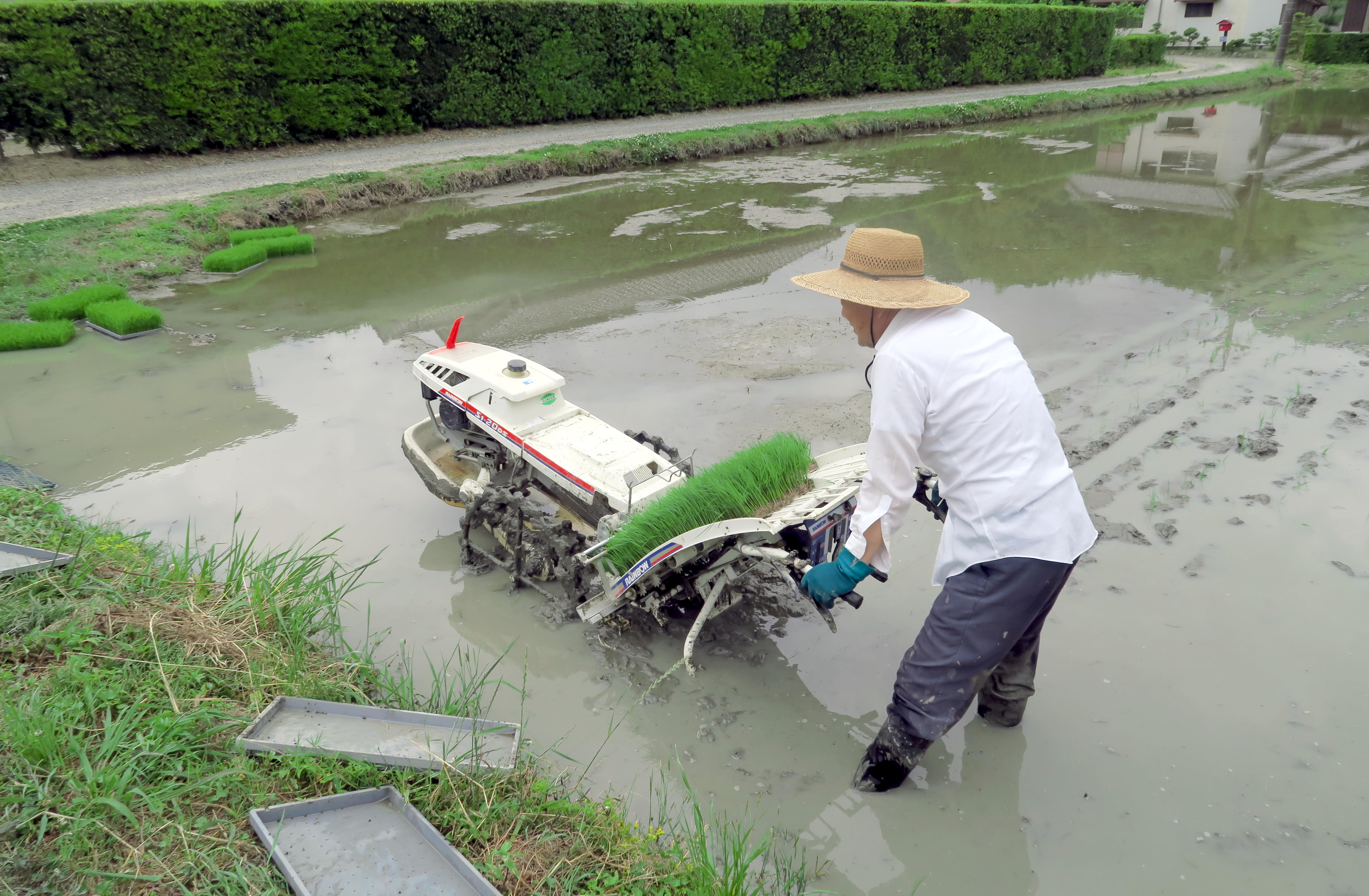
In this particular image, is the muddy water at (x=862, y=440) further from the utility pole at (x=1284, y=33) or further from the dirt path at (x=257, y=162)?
the utility pole at (x=1284, y=33)

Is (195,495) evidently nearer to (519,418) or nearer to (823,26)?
(519,418)

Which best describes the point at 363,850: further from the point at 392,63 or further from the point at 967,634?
the point at 392,63

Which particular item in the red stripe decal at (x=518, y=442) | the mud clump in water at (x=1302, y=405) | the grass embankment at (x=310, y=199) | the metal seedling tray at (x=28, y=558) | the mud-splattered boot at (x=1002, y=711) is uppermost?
the grass embankment at (x=310, y=199)

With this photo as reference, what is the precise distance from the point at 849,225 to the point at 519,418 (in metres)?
8.55

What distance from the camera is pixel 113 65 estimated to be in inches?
527

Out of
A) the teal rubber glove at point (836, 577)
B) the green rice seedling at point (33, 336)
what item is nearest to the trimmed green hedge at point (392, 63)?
the green rice seedling at point (33, 336)

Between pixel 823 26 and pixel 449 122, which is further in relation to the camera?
pixel 823 26

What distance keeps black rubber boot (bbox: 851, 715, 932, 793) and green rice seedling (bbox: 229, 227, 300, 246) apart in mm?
10317

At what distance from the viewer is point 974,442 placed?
8.95 ft

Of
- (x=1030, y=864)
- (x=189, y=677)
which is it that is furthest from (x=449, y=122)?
(x=1030, y=864)

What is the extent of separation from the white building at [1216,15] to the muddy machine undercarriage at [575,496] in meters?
→ 56.4

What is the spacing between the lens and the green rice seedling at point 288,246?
10297 millimetres

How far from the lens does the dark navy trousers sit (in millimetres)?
2781

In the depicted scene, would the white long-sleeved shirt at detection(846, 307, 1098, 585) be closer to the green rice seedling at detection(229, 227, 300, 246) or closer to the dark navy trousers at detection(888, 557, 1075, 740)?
the dark navy trousers at detection(888, 557, 1075, 740)
